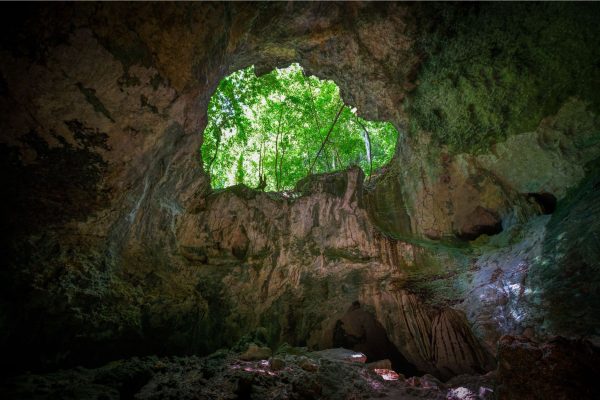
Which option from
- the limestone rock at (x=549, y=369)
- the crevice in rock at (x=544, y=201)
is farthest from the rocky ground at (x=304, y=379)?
the crevice in rock at (x=544, y=201)

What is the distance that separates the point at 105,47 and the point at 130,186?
6.34 ft

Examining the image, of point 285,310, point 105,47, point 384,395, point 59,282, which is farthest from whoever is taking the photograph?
point 285,310

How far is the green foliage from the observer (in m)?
5.23

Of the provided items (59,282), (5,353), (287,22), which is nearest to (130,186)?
(59,282)

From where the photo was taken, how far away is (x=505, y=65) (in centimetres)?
593

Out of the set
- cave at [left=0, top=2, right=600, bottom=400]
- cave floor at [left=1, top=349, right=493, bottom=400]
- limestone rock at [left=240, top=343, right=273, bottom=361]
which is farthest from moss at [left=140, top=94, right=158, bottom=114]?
limestone rock at [left=240, top=343, right=273, bottom=361]

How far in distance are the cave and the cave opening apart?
7 centimetres

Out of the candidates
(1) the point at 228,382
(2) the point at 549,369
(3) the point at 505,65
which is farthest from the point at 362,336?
(3) the point at 505,65

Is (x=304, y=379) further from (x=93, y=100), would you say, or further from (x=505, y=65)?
(x=505, y=65)

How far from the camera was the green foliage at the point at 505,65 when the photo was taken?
523cm

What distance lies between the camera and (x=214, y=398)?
353cm

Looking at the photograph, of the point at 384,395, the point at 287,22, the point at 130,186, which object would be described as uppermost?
the point at 287,22

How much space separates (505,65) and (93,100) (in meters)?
7.49

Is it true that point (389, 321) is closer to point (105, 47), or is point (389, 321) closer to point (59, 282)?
point (59, 282)
